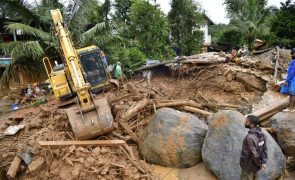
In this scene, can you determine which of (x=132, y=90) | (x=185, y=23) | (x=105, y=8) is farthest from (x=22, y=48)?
(x=185, y=23)

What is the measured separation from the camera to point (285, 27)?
64.0ft

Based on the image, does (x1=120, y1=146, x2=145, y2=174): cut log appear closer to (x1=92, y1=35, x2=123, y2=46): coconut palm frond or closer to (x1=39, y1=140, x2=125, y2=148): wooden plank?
(x1=39, y1=140, x2=125, y2=148): wooden plank

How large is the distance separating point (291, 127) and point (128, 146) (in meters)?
3.87

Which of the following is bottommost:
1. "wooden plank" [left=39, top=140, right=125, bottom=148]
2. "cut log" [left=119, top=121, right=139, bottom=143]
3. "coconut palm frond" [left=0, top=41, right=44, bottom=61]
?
"cut log" [left=119, top=121, right=139, bottom=143]

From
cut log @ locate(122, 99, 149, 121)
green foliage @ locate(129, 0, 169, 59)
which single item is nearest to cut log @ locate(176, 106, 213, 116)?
cut log @ locate(122, 99, 149, 121)

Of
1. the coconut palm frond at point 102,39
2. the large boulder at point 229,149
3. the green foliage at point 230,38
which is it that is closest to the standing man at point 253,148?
the large boulder at point 229,149

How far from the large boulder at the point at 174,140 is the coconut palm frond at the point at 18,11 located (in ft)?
36.0

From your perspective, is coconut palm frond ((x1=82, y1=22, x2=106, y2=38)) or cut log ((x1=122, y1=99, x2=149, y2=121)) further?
coconut palm frond ((x1=82, y1=22, x2=106, y2=38))

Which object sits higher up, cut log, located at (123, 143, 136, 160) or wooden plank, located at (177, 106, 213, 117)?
wooden plank, located at (177, 106, 213, 117)

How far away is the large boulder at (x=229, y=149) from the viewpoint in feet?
18.9

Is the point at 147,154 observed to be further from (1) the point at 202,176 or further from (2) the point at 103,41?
(2) the point at 103,41

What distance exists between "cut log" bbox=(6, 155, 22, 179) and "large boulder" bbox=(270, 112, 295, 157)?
242 inches

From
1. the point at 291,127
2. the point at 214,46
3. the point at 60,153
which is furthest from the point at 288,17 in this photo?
the point at 60,153

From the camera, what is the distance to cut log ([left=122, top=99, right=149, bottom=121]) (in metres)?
8.12
